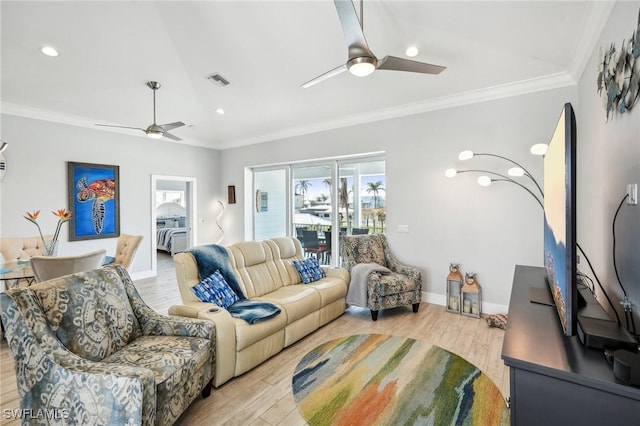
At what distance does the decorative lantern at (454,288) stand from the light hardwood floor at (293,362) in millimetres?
134

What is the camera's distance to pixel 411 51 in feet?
9.16

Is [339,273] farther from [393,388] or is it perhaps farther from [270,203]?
[270,203]

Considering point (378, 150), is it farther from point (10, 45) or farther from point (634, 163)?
point (10, 45)

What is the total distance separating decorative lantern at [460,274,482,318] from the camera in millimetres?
3725

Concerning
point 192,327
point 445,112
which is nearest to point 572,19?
point 445,112

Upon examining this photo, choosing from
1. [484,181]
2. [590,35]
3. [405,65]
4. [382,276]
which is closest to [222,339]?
[382,276]

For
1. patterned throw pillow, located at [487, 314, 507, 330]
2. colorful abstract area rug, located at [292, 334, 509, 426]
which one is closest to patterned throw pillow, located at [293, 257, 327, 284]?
colorful abstract area rug, located at [292, 334, 509, 426]

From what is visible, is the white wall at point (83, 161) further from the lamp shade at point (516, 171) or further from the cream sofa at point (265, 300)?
the lamp shade at point (516, 171)

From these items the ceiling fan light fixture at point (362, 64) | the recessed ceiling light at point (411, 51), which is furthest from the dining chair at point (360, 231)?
the ceiling fan light fixture at point (362, 64)

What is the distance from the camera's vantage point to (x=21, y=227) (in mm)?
4344

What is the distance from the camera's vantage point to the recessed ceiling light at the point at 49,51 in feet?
9.08

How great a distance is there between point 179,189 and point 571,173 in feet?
35.6

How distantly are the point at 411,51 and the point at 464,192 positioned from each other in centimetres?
199

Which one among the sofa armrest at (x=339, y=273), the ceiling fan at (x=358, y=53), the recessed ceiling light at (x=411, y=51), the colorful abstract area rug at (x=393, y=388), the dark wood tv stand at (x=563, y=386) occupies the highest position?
the recessed ceiling light at (x=411, y=51)
